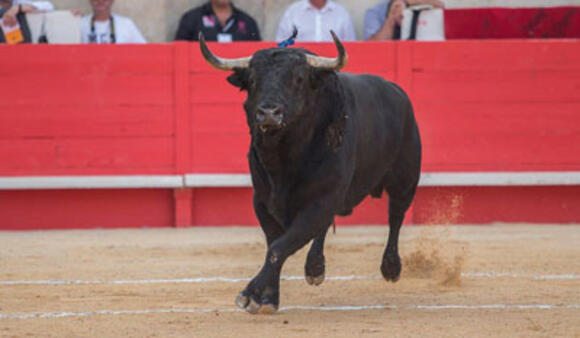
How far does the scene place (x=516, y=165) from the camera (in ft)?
27.0

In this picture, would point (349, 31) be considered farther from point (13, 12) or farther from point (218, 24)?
point (13, 12)

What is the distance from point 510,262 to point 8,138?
3.74 m

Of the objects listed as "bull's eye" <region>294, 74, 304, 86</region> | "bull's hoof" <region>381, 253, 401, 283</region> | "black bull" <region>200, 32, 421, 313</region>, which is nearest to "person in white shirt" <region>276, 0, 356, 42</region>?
"bull's hoof" <region>381, 253, 401, 283</region>

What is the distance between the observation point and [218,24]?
8.56 m

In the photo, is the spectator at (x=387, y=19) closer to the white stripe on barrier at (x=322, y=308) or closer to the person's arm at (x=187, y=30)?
the person's arm at (x=187, y=30)

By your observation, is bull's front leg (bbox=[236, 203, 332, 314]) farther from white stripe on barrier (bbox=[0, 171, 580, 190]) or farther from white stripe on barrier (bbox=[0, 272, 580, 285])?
white stripe on barrier (bbox=[0, 171, 580, 190])

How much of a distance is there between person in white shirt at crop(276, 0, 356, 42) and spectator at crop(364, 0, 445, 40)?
152 millimetres

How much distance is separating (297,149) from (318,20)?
178 inches

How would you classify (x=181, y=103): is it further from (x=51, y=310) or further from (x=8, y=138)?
(x=51, y=310)

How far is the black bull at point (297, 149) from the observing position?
13.5 ft

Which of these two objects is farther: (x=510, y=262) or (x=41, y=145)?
(x=41, y=145)

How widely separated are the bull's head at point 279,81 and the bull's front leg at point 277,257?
1.15ft

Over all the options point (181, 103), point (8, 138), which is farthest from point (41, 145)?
point (181, 103)

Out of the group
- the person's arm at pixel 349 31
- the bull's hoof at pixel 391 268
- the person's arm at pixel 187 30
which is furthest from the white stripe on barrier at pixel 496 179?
the bull's hoof at pixel 391 268
